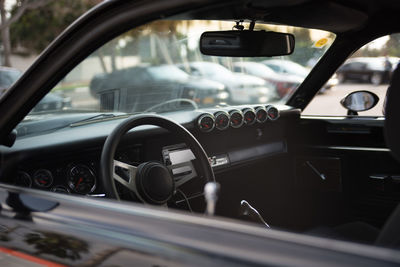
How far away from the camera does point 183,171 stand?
2.62 metres

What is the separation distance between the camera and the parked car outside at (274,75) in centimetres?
441

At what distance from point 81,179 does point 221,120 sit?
132 cm

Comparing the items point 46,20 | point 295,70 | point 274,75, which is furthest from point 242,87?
point 46,20

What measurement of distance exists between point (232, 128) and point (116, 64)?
19.2 metres

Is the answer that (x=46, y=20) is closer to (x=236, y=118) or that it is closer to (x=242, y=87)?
(x=242, y=87)

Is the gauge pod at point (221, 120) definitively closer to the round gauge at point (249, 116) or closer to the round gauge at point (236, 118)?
the round gauge at point (236, 118)

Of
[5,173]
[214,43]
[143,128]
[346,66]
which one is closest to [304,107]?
[346,66]

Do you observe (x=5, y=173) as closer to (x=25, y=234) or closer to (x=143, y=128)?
(x=25, y=234)

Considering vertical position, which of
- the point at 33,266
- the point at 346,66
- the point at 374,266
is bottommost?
the point at 33,266

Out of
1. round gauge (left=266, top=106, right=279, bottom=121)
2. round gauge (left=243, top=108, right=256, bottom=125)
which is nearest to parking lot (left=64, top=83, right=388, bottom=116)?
round gauge (left=266, top=106, right=279, bottom=121)

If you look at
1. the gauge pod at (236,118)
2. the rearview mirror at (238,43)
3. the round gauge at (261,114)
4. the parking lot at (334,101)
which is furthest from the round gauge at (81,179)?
the round gauge at (261,114)

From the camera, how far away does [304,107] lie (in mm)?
3959

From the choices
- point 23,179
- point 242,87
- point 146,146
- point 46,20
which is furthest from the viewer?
point 46,20

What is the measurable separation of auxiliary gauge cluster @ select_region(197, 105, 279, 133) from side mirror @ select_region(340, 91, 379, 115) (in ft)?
1.68
